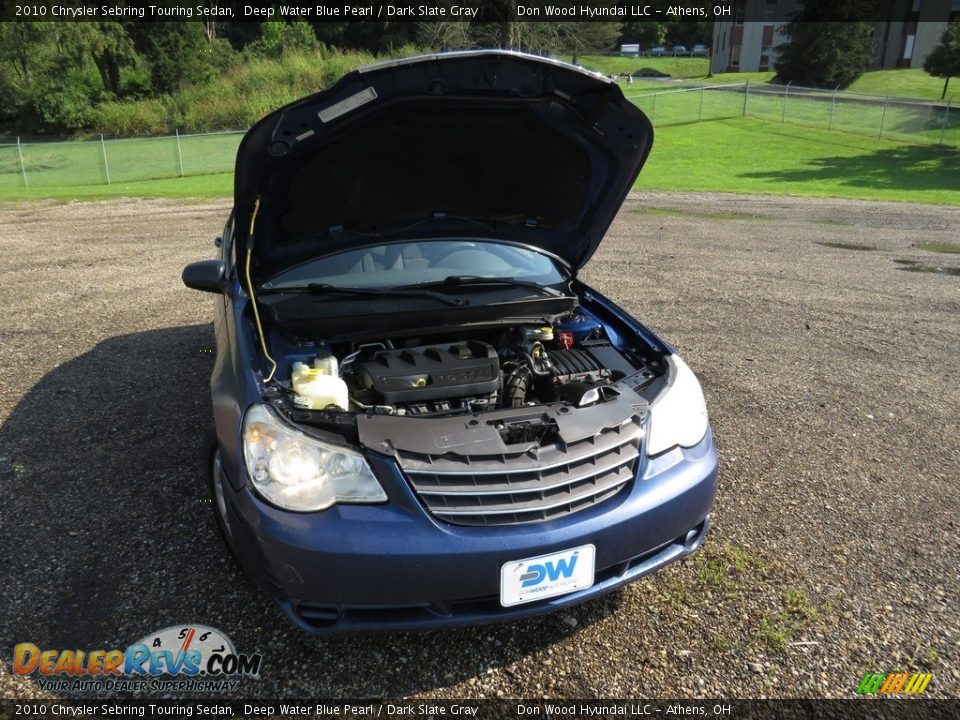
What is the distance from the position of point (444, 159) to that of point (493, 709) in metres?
2.28

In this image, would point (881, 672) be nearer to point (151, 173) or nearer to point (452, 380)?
point (452, 380)

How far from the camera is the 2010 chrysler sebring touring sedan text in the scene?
2.01 metres

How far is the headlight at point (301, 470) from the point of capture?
2041 millimetres

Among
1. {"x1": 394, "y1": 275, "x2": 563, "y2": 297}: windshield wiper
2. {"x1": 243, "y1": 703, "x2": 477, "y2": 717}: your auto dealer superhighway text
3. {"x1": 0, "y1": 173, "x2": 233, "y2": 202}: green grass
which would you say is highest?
{"x1": 394, "y1": 275, "x2": 563, "y2": 297}: windshield wiper

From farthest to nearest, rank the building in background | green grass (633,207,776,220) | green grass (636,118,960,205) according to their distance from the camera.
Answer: the building in background → green grass (636,118,960,205) → green grass (633,207,776,220)

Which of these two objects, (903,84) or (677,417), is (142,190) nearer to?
(677,417)

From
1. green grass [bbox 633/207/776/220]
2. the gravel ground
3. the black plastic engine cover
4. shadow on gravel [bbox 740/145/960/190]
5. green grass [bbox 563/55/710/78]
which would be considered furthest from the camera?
green grass [bbox 563/55/710/78]

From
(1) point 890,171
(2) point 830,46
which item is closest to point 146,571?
(1) point 890,171

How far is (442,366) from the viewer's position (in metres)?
2.73

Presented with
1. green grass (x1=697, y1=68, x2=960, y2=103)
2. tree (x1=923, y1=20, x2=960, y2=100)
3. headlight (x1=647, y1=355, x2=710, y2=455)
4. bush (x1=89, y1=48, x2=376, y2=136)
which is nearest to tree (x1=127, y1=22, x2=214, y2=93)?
bush (x1=89, y1=48, x2=376, y2=136)

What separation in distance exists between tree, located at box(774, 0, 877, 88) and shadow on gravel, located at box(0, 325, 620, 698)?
48352 mm

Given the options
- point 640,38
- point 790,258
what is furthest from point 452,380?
point 640,38

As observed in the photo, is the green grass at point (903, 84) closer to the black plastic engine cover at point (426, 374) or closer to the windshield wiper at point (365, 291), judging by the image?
the windshield wiper at point (365, 291)

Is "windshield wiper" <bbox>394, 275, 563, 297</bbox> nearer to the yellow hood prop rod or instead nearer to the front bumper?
the yellow hood prop rod
